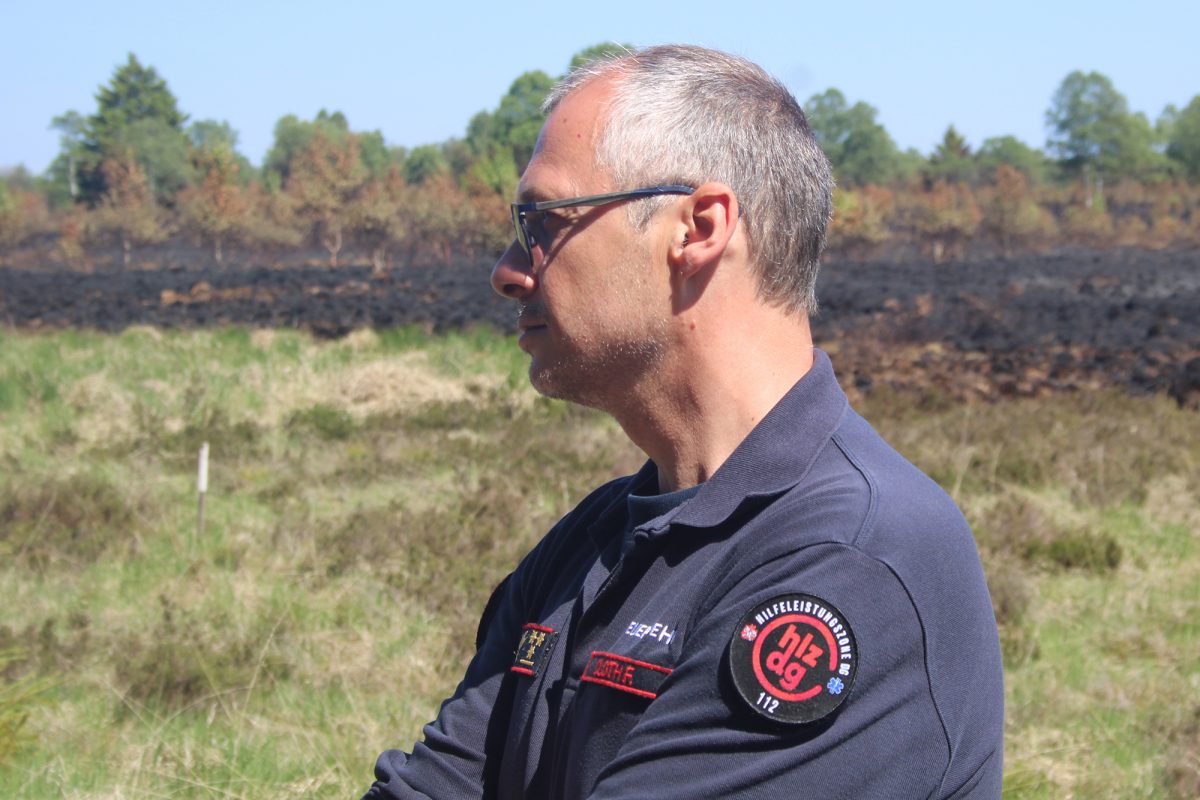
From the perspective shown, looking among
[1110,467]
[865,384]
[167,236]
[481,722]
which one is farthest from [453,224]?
[481,722]

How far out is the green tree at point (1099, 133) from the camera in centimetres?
9088

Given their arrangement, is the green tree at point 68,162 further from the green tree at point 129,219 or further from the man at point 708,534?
the man at point 708,534

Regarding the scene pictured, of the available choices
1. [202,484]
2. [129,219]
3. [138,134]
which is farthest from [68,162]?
[202,484]

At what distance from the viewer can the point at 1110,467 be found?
9367 millimetres

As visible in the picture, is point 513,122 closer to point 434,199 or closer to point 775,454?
point 434,199

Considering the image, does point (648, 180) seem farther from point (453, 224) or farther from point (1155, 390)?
point (453, 224)

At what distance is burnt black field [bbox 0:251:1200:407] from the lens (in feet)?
49.7

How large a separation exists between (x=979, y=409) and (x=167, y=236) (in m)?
57.2

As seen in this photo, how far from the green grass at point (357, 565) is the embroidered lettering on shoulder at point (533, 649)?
7.41 feet

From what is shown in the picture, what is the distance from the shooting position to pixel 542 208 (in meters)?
1.69

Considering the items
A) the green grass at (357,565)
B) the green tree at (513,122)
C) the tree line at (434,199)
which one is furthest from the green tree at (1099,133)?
the green grass at (357,565)

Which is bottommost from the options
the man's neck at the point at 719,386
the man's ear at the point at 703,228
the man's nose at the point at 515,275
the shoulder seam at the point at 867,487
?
the shoulder seam at the point at 867,487

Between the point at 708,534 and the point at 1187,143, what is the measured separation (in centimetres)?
10229

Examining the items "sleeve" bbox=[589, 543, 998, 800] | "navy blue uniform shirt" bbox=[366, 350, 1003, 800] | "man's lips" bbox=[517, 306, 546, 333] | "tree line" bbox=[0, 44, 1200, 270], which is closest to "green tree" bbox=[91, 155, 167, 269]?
"tree line" bbox=[0, 44, 1200, 270]
